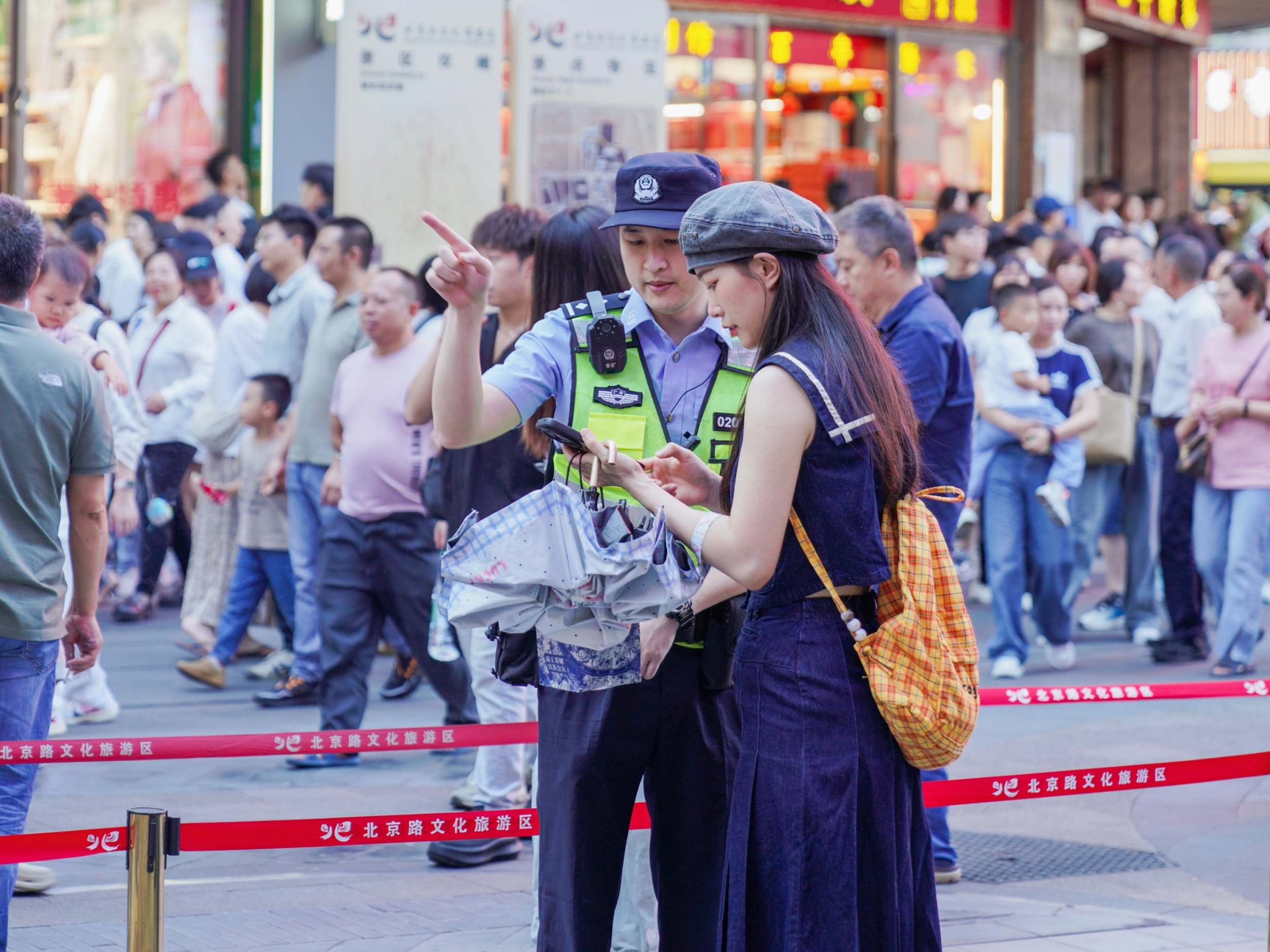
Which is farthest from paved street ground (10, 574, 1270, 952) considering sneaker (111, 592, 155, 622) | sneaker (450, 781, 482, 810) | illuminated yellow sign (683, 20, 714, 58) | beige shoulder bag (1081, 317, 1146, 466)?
illuminated yellow sign (683, 20, 714, 58)

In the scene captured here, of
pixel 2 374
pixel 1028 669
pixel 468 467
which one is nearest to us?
pixel 2 374

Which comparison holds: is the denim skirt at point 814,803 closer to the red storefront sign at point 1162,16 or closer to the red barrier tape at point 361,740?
the red barrier tape at point 361,740

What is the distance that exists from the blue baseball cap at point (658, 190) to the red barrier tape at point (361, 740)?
1202mm

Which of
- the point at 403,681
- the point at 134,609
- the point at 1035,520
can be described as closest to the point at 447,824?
the point at 403,681

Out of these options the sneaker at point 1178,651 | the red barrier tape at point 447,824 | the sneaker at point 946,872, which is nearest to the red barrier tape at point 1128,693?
the red barrier tape at point 447,824

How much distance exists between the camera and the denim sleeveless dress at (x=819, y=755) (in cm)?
295

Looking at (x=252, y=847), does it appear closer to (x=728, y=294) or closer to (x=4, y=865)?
(x=4, y=865)

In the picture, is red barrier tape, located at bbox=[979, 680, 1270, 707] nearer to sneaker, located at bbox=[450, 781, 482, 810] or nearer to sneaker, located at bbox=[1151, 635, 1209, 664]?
sneaker, located at bbox=[450, 781, 482, 810]

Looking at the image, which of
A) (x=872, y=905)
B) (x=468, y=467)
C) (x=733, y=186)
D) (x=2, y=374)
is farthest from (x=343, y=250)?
(x=872, y=905)

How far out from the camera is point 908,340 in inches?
199

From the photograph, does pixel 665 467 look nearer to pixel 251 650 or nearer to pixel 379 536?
pixel 379 536

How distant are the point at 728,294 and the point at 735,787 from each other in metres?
0.94

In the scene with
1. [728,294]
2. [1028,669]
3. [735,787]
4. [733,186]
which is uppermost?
[733,186]

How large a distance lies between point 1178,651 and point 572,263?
18.7ft
